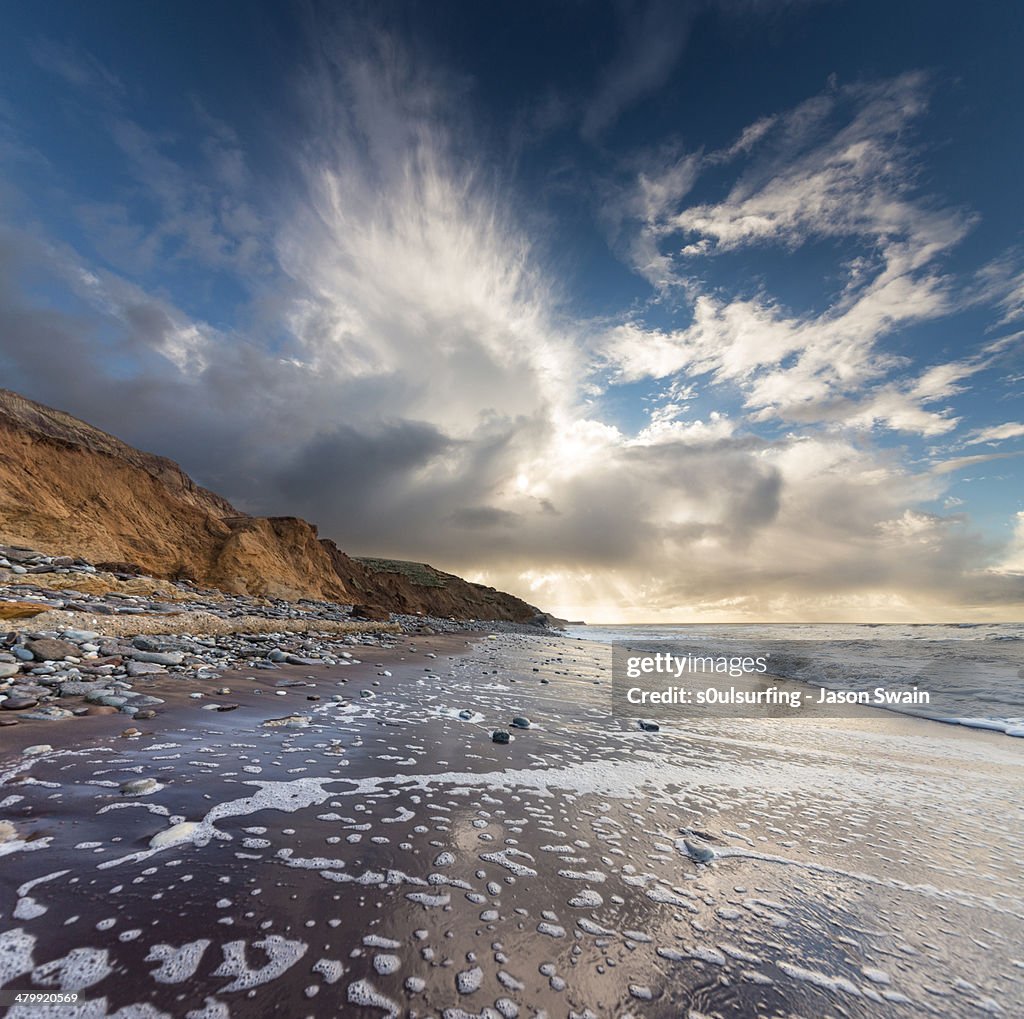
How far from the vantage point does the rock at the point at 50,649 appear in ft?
20.9

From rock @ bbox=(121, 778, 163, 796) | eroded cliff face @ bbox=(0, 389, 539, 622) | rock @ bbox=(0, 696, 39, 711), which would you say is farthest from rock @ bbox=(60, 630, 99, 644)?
eroded cliff face @ bbox=(0, 389, 539, 622)

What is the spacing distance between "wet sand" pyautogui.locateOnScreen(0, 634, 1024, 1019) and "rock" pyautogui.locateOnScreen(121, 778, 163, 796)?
0.18 ft

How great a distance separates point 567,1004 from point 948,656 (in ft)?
83.3

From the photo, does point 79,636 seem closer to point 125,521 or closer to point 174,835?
point 174,835

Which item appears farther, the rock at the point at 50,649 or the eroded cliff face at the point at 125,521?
the eroded cliff face at the point at 125,521

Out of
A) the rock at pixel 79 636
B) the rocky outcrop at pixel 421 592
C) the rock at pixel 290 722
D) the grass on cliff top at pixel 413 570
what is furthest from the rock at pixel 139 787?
the grass on cliff top at pixel 413 570

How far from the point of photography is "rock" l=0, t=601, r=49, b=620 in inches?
316

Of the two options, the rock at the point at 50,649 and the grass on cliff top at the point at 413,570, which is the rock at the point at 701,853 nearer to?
the rock at the point at 50,649

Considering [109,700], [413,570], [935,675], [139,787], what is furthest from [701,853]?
[413,570]

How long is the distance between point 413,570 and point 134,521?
70.1 meters

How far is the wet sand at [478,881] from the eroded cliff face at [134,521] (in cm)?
2500

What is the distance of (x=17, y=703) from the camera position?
183 inches

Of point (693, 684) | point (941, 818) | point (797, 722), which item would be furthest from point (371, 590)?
point (941, 818)

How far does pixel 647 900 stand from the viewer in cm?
256
